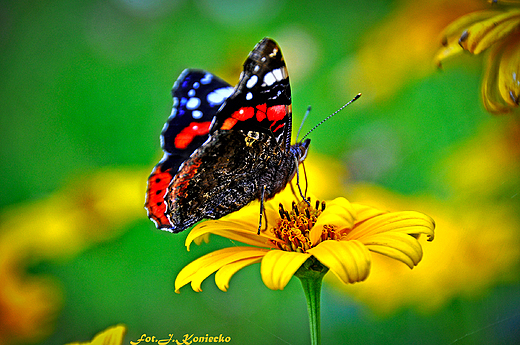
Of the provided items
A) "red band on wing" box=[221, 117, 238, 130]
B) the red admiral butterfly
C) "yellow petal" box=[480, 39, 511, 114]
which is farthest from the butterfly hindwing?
"yellow petal" box=[480, 39, 511, 114]

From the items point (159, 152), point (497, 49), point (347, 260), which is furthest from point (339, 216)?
point (159, 152)

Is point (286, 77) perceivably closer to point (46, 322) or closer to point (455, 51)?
point (455, 51)

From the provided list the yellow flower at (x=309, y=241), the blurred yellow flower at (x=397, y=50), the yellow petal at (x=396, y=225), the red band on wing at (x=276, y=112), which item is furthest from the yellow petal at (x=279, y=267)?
the blurred yellow flower at (x=397, y=50)

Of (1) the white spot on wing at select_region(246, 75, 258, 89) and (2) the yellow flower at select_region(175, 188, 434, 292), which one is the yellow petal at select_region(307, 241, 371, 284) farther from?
(1) the white spot on wing at select_region(246, 75, 258, 89)

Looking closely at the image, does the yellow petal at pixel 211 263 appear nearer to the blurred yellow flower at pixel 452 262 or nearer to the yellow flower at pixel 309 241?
the yellow flower at pixel 309 241

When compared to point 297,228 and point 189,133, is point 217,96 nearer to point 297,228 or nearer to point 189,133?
point 189,133
